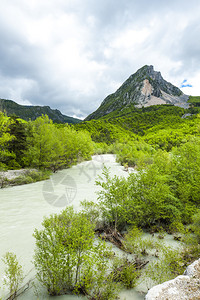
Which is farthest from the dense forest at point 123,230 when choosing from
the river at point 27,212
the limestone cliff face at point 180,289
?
the limestone cliff face at point 180,289

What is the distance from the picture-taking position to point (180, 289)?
3.29 metres

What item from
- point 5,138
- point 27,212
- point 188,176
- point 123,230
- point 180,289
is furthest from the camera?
point 5,138

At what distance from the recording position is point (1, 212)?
39.5 feet

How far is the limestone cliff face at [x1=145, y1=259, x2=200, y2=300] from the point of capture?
3.12 meters

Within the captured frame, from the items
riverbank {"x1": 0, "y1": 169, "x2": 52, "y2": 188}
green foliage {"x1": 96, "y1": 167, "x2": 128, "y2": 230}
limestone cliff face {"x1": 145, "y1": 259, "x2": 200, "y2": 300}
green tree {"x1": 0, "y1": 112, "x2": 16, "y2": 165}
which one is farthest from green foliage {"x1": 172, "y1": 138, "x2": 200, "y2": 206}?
green tree {"x1": 0, "y1": 112, "x2": 16, "y2": 165}

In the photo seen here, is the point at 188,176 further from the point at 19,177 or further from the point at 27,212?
the point at 19,177

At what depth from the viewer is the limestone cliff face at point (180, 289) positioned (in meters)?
3.12

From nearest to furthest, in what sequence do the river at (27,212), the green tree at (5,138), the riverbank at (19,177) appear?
1. the river at (27,212)
2. the riverbank at (19,177)
3. the green tree at (5,138)

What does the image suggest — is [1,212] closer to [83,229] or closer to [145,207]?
[83,229]

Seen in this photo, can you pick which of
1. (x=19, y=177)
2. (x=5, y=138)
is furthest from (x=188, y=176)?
(x=5, y=138)

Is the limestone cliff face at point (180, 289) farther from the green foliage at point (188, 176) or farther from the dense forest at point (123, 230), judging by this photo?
the green foliage at point (188, 176)

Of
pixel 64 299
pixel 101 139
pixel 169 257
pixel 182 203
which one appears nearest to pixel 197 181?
pixel 182 203

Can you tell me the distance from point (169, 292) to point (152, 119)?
147 meters

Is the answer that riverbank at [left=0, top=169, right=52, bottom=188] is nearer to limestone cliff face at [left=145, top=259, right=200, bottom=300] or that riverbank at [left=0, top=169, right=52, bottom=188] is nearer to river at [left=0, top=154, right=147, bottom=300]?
river at [left=0, top=154, right=147, bottom=300]
